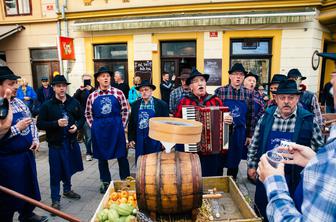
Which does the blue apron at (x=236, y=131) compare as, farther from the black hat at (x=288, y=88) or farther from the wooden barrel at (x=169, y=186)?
the wooden barrel at (x=169, y=186)

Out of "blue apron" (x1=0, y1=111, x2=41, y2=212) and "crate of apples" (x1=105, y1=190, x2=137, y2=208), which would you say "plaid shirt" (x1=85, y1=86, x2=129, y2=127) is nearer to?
"blue apron" (x1=0, y1=111, x2=41, y2=212)

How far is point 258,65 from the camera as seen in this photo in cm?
916

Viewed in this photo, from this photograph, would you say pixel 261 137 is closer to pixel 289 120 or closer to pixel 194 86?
pixel 289 120

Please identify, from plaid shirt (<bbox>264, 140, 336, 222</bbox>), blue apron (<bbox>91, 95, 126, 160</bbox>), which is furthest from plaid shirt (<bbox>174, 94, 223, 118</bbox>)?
plaid shirt (<bbox>264, 140, 336, 222</bbox>)

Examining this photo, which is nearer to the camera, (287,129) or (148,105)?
(287,129)

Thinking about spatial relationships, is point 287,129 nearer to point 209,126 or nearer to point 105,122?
point 209,126

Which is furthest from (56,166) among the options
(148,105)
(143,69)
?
(143,69)

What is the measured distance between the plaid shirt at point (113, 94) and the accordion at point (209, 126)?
1.61m

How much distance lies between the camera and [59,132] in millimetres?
3984

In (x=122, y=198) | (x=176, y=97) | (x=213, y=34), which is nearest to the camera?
(x=122, y=198)

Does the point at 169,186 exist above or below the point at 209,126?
below

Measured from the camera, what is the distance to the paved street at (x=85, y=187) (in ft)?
13.2

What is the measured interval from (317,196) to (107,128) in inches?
148

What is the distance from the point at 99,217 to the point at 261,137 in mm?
2046
